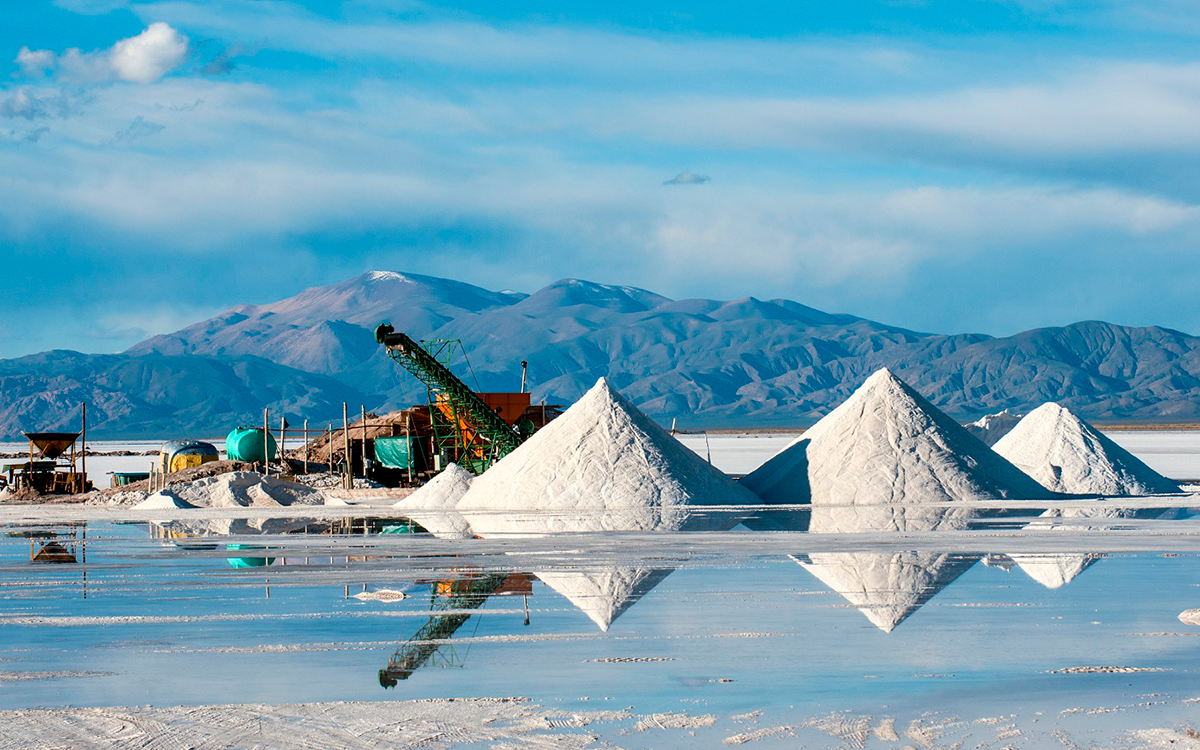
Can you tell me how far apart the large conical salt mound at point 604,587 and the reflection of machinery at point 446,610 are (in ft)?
1.16

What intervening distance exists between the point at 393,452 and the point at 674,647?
104 feet

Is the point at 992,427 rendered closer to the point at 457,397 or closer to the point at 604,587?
the point at 457,397

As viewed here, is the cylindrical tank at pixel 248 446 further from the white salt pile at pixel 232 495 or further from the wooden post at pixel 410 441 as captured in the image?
the white salt pile at pixel 232 495

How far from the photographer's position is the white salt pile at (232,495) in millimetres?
28528

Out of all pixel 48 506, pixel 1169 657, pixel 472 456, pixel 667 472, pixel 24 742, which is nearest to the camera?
pixel 24 742

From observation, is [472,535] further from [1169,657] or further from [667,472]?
[1169,657]

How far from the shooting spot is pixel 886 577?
1276 centimetres

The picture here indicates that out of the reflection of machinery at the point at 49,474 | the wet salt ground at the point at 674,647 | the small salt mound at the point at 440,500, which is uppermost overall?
the reflection of machinery at the point at 49,474

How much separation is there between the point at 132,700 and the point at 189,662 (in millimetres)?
1189

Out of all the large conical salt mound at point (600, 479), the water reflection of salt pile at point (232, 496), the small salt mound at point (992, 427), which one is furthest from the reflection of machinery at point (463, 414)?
the small salt mound at point (992, 427)

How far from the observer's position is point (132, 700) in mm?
7484

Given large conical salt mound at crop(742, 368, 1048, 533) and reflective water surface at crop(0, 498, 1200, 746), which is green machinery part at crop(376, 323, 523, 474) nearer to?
large conical salt mound at crop(742, 368, 1048, 533)

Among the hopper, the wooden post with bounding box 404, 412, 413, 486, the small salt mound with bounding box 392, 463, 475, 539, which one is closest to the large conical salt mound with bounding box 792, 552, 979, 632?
the small salt mound with bounding box 392, 463, 475, 539

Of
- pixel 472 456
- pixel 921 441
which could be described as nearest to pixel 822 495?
pixel 921 441
